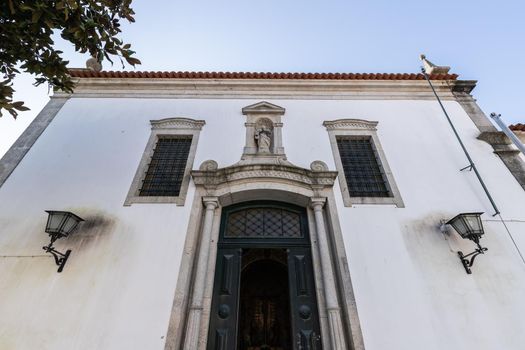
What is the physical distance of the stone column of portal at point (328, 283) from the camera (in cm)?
321

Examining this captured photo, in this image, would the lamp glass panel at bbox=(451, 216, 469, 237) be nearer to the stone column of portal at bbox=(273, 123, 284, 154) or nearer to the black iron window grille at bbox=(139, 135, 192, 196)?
the stone column of portal at bbox=(273, 123, 284, 154)

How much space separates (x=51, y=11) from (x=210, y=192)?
297cm

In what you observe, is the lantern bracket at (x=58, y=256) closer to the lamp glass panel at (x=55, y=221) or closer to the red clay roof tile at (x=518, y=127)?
the lamp glass panel at (x=55, y=221)

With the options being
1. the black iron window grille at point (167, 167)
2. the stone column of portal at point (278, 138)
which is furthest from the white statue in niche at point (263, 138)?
the black iron window grille at point (167, 167)

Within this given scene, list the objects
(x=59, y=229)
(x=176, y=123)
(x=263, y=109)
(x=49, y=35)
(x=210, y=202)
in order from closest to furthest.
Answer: (x=49, y=35) → (x=59, y=229) → (x=210, y=202) → (x=176, y=123) → (x=263, y=109)

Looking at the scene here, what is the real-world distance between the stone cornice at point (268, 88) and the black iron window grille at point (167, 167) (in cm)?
135

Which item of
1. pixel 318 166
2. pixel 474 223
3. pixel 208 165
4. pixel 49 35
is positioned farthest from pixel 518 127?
pixel 49 35

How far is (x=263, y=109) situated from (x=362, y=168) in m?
2.41

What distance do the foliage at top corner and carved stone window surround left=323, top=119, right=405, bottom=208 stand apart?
3658 mm

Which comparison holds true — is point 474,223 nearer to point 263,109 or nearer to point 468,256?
point 468,256

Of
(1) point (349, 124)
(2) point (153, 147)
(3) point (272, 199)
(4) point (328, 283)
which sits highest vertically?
(1) point (349, 124)

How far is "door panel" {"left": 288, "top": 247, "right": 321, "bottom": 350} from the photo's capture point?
11.1 feet

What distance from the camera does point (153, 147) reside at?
513 cm

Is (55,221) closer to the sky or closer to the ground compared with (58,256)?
closer to the sky
